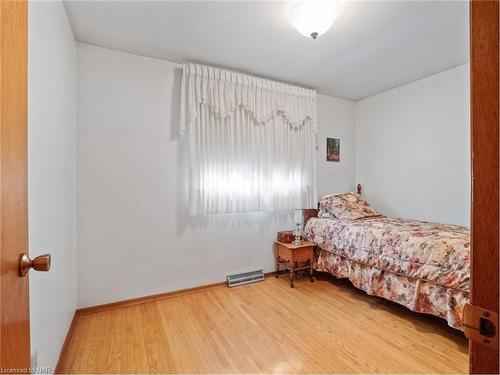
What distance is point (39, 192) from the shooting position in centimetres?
125

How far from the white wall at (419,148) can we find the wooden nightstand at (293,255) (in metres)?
1.44

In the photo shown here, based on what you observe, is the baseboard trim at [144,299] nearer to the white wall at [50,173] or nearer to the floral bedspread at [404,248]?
the white wall at [50,173]

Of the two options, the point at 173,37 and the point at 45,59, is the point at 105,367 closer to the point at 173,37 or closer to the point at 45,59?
the point at 45,59

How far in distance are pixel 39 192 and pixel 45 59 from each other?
29.3 inches

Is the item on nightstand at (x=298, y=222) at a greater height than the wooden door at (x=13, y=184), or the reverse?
the wooden door at (x=13, y=184)

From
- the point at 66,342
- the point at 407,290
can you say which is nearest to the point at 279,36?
the point at 407,290

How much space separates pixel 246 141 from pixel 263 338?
196 cm

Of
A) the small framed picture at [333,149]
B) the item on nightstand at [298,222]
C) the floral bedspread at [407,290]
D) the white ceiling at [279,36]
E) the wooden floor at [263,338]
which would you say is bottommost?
the wooden floor at [263,338]

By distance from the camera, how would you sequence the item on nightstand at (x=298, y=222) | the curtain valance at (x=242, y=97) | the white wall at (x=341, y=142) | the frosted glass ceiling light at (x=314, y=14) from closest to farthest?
the frosted glass ceiling light at (x=314, y=14), the curtain valance at (x=242, y=97), the item on nightstand at (x=298, y=222), the white wall at (x=341, y=142)

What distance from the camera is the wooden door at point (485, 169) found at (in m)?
0.40

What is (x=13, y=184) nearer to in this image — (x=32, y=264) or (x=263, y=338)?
(x=32, y=264)

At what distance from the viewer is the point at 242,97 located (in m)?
2.81

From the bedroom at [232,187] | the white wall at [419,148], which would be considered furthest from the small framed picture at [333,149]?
the white wall at [419,148]

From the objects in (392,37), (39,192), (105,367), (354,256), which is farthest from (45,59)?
(354,256)
